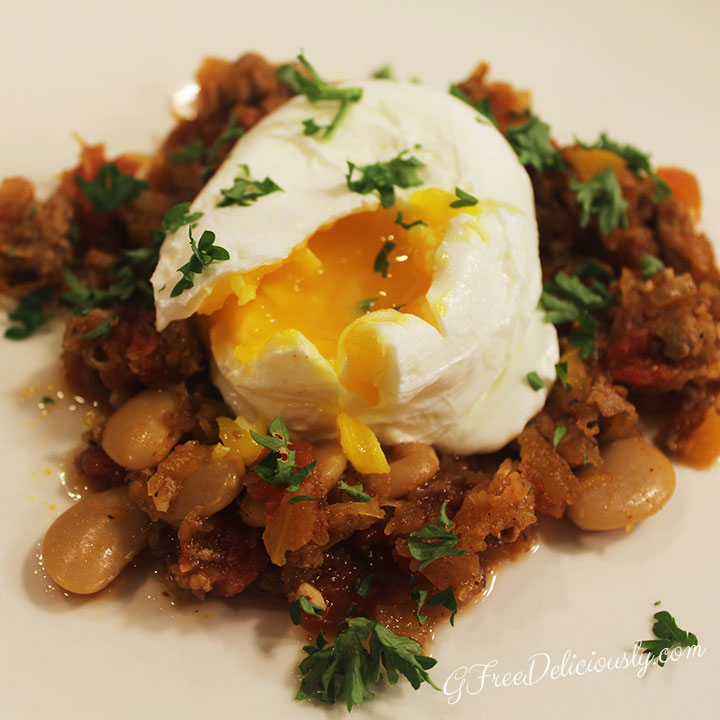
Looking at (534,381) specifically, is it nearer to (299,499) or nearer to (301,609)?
(299,499)

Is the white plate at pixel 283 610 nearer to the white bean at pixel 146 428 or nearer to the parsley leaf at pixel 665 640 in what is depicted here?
the parsley leaf at pixel 665 640

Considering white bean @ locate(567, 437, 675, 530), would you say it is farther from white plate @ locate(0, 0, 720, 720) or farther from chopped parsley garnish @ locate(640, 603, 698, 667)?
chopped parsley garnish @ locate(640, 603, 698, 667)

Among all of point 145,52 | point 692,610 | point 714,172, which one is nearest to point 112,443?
point 692,610

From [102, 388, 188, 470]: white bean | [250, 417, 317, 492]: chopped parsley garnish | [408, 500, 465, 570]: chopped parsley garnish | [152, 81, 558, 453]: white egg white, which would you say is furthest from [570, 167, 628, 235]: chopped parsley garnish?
[102, 388, 188, 470]: white bean

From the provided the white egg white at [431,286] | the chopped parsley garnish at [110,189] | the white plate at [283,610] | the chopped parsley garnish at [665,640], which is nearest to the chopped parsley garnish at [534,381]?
the white egg white at [431,286]

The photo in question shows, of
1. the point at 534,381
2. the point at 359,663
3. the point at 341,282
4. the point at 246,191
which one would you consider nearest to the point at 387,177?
the point at 341,282

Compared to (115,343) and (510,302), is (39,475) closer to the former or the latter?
(115,343)
